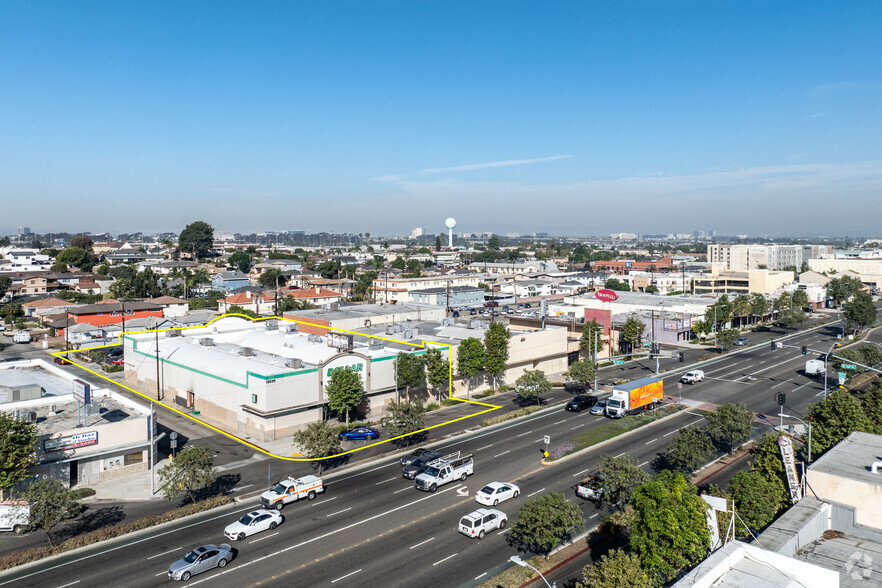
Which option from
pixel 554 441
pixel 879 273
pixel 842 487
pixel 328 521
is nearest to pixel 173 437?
pixel 328 521

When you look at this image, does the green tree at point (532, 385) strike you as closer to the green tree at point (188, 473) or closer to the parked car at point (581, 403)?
the parked car at point (581, 403)

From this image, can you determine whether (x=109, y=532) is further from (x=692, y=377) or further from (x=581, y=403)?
(x=692, y=377)

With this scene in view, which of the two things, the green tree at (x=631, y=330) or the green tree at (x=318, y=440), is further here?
the green tree at (x=631, y=330)

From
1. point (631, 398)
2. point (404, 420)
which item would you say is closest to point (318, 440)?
point (404, 420)

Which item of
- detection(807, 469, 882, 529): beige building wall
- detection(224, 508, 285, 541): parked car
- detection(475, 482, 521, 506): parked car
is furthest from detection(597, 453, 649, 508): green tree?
detection(224, 508, 285, 541): parked car

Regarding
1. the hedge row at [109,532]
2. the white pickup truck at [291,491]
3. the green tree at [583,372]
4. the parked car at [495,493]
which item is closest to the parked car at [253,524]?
the white pickup truck at [291,491]

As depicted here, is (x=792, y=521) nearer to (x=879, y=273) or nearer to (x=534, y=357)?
(x=534, y=357)
